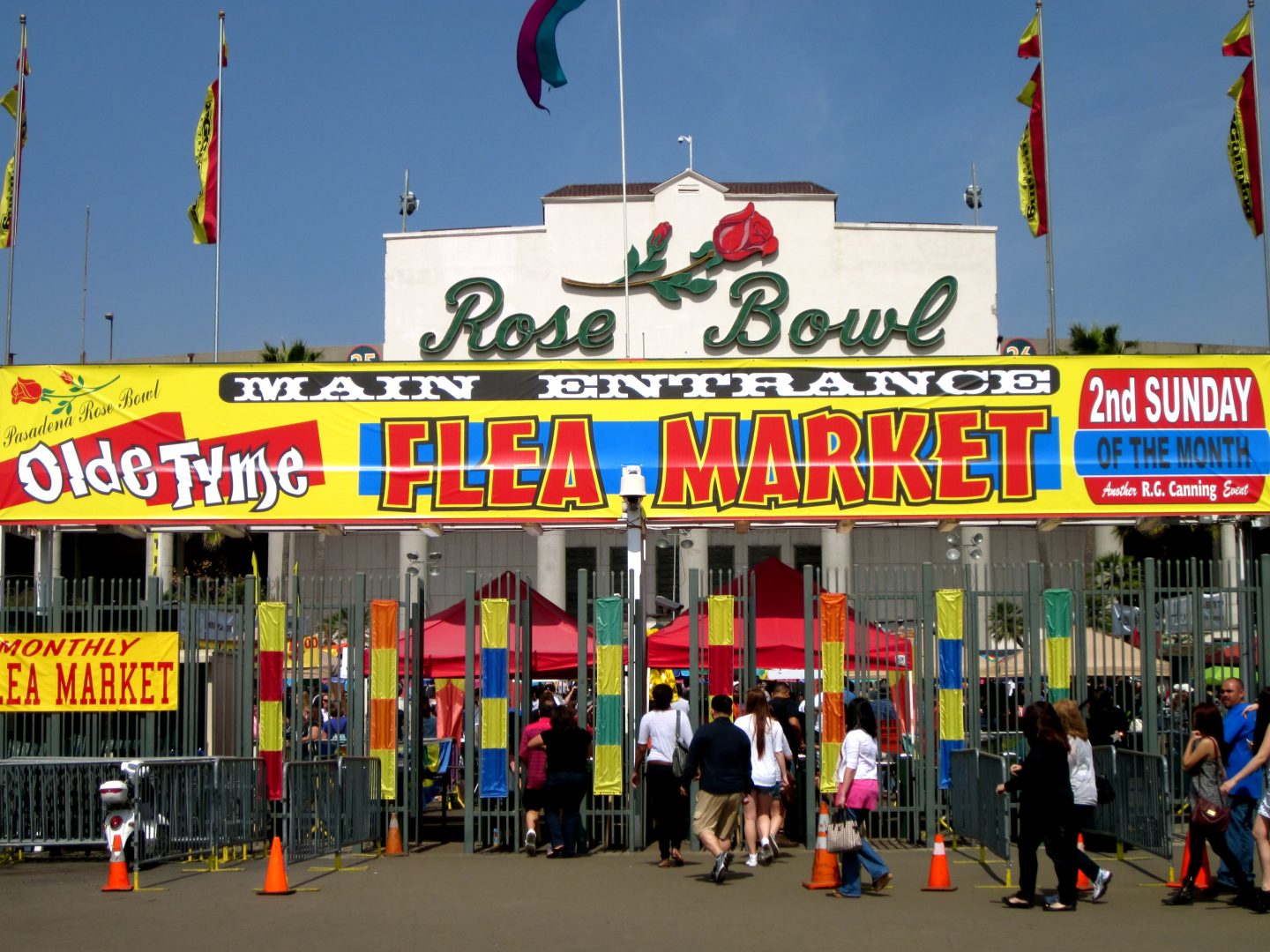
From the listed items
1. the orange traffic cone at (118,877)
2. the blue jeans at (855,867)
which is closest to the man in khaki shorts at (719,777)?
the blue jeans at (855,867)

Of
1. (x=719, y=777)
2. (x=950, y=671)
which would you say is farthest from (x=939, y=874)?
(x=950, y=671)

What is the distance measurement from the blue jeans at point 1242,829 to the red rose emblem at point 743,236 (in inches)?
1263

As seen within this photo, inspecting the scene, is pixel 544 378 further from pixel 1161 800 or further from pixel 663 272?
pixel 663 272

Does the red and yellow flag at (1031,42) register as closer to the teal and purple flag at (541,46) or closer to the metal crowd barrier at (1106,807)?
the teal and purple flag at (541,46)

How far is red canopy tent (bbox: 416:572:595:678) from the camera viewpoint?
16859 millimetres

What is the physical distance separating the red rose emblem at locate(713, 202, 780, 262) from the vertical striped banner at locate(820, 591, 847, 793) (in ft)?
92.0

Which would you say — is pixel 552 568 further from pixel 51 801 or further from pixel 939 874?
pixel 939 874

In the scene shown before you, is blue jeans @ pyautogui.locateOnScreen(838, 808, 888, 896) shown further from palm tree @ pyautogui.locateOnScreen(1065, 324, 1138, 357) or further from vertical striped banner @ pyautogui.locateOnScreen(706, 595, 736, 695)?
palm tree @ pyautogui.locateOnScreen(1065, 324, 1138, 357)

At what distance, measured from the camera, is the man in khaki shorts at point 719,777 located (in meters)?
12.5

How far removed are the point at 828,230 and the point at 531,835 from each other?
30.4 m

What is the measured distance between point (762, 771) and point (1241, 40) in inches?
527

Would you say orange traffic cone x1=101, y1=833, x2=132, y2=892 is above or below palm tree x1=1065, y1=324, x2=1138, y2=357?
below

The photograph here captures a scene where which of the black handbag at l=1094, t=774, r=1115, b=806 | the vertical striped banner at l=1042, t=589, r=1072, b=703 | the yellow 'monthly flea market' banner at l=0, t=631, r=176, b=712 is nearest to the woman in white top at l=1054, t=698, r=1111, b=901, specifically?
the black handbag at l=1094, t=774, r=1115, b=806

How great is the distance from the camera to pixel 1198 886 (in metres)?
11.4
